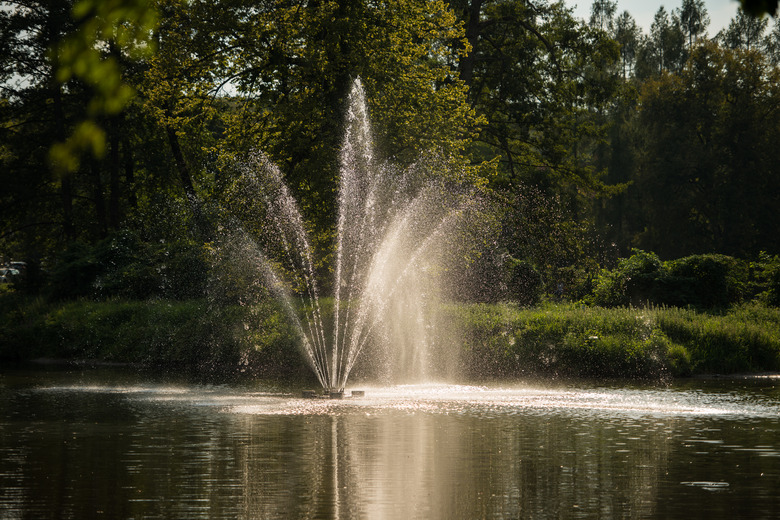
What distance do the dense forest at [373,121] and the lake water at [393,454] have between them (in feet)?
21.5

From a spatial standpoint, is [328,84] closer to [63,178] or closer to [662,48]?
[63,178]

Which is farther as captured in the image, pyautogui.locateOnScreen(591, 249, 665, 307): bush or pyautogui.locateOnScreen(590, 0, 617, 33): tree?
pyautogui.locateOnScreen(590, 0, 617, 33): tree

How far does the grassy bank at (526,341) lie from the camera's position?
2484 cm

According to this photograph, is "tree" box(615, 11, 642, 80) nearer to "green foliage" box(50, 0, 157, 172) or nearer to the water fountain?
the water fountain

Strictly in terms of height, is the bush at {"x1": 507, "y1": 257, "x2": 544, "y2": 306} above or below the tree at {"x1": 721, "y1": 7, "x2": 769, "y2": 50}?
below

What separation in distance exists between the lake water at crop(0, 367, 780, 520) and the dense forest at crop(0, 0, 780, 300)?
657cm

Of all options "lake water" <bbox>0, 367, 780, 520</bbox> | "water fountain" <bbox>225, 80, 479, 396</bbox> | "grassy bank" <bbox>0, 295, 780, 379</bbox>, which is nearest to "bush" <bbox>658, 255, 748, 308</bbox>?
"grassy bank" <bbox>0, 295, 780, 379</bbox>

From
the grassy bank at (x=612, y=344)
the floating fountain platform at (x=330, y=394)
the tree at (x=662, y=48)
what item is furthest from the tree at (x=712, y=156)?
Result: the floating fountain platform at (x=330, y=394)

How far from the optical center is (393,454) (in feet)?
40.1

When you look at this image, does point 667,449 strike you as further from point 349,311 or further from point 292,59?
point 292,59

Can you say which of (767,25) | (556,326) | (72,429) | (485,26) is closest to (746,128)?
(767,25)

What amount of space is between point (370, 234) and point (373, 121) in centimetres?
413

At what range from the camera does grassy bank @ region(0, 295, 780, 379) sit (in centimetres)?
2484

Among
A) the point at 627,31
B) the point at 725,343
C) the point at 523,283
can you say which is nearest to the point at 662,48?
the point at 627,31
